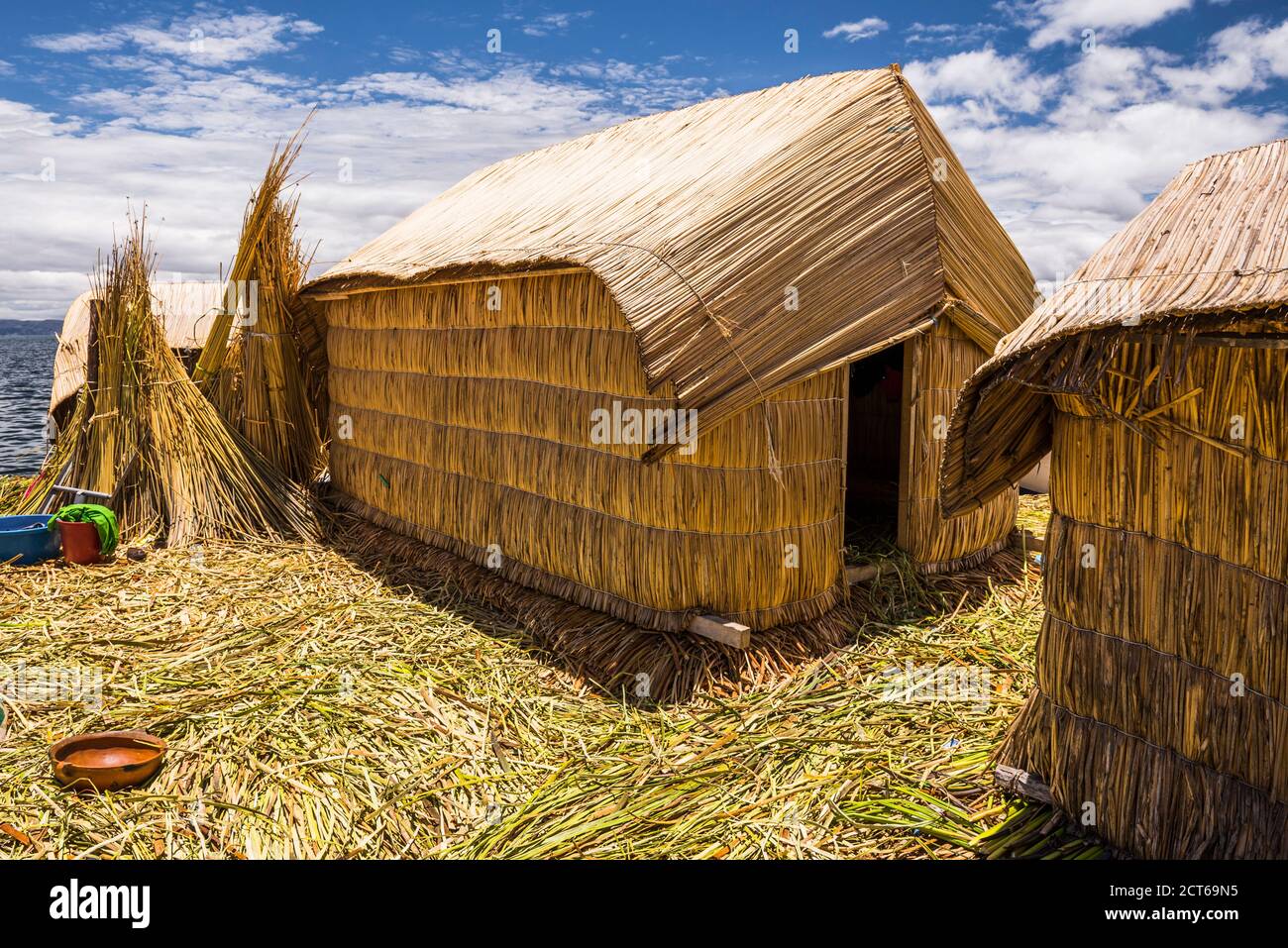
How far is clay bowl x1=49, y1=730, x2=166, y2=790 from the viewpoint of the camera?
416 centimetres

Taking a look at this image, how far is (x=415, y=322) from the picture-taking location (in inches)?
306

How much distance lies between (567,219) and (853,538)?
277cm

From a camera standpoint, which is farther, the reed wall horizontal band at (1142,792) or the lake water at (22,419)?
the lake water at (22,419)

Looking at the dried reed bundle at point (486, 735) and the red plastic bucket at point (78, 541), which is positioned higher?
the red plastic bucket at point (78, 541)

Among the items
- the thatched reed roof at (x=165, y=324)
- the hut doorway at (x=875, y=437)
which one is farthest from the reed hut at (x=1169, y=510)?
the thatched reed roof at (x=165, y=324)

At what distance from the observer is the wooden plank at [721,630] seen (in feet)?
16.9

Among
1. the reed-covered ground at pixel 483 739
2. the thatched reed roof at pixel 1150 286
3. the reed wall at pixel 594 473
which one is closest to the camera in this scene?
the thatched reed roof at pixel 1150 286

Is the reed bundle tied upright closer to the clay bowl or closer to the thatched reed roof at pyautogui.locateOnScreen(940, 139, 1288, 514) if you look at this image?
the clay bowl

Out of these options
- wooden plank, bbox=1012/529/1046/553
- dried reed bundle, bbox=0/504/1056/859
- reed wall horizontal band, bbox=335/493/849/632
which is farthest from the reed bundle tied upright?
wooden plank, bbox=1012/529/1046/553

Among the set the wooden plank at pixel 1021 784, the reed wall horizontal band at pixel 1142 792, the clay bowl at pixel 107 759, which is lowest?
the clay bowl at pixel 107 759

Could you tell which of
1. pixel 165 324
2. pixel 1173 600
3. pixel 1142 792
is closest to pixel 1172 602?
pixel 1173 600

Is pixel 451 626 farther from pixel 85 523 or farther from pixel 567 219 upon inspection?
pixel 85 523

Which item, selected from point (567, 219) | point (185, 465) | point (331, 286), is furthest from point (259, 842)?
point (331, 286)

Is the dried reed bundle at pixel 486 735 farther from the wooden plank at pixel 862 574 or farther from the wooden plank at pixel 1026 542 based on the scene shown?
the wooden plank at pixel 1026 542
